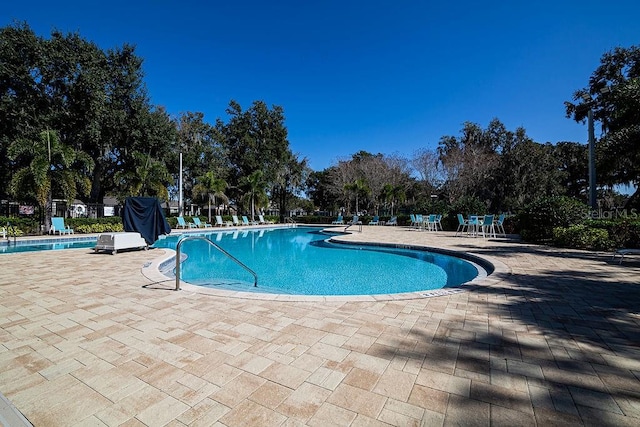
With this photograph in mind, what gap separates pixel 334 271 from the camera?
26.6ft

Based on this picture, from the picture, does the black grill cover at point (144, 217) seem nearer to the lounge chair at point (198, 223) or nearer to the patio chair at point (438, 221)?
the lounge chair at point (198, 223)

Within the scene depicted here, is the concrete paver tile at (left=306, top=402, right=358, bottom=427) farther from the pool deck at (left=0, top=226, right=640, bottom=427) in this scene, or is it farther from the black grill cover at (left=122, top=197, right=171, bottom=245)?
the black grill cover at (left=122, top=197, right=171, bottom=245)

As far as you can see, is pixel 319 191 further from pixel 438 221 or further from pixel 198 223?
pixel 438 221

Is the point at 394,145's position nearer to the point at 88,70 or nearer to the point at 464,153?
the point at 464,153

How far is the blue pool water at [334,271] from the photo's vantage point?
251 inches

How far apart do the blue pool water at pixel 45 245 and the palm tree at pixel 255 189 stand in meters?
14.0

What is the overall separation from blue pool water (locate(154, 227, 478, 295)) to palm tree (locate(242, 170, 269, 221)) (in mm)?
15569

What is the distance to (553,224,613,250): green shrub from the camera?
9.06 metres

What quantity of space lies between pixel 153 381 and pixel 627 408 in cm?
305

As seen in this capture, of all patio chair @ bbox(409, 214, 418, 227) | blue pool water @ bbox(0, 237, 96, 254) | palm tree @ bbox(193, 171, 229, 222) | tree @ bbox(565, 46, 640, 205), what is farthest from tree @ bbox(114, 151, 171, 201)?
tree @ bbox(565, 46, 640, 205)

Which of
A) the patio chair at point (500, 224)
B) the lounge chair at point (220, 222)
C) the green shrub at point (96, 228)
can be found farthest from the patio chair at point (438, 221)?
the green shrub at point (96, 228)

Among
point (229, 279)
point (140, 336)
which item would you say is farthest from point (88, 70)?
point (140, 336)

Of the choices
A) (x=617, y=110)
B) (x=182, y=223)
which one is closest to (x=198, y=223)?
(x=182, y=223)

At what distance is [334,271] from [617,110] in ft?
37.8
